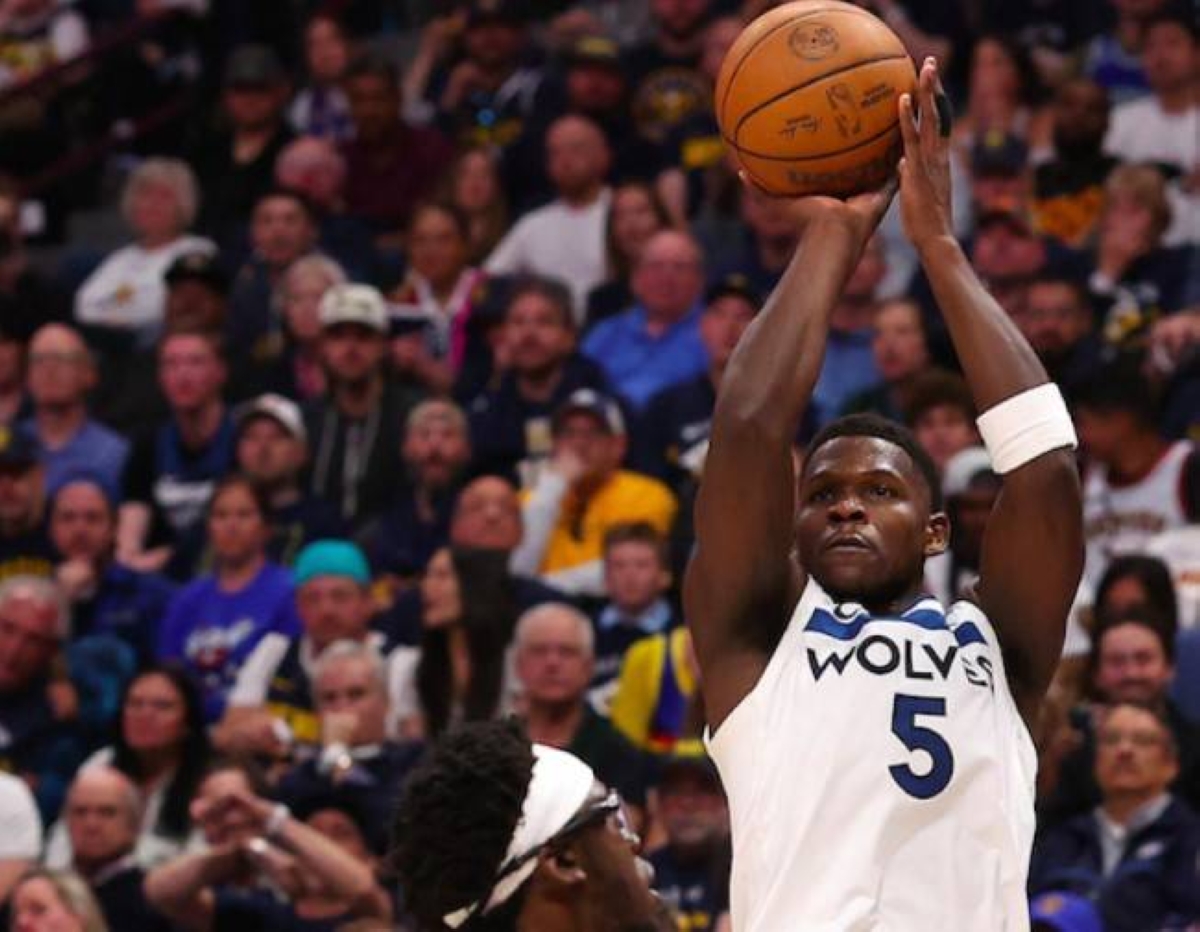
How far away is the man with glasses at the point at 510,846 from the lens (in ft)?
14.8

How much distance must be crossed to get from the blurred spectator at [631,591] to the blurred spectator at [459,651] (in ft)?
1.09

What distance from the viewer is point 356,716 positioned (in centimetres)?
951

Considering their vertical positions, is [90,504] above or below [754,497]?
below

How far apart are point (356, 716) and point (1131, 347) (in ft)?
10.1

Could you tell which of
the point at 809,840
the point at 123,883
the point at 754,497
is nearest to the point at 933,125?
the point at 754,497

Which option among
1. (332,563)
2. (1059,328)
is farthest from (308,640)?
(1059,328)

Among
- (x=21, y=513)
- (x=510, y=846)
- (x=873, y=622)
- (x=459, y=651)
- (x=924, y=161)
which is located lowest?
(x=21, y=513)

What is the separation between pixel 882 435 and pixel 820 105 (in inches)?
21.0

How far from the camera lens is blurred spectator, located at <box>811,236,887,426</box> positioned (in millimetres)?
11078

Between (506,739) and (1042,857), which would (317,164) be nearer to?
(1042,857)

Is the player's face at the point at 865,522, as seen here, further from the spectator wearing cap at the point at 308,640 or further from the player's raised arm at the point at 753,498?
the spectator wearing cap at the point at 308,640

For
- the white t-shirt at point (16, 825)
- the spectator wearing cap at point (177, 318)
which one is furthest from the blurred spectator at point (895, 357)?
the spectator wearing cap at point (177, 318)

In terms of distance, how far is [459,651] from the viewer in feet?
32.7

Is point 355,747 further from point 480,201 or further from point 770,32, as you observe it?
point 770,32
